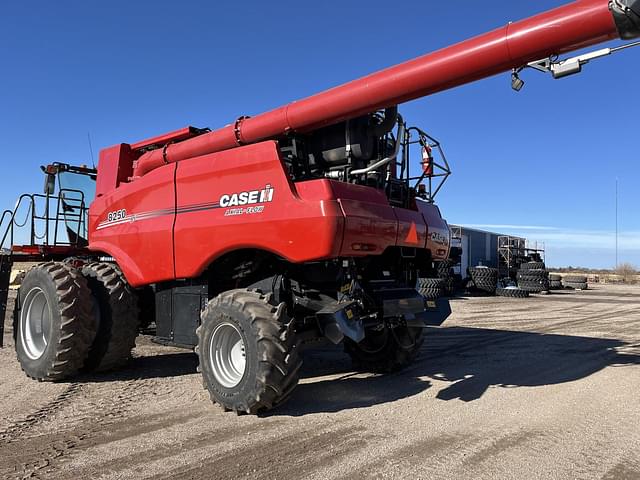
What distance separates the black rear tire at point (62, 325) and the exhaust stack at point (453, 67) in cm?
241

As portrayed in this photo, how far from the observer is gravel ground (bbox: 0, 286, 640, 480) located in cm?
391

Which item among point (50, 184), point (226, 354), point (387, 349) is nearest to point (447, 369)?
point (387, 349)

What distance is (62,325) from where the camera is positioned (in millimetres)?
6391

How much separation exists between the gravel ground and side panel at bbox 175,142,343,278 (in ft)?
5.23

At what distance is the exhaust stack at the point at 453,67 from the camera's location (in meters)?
3.88

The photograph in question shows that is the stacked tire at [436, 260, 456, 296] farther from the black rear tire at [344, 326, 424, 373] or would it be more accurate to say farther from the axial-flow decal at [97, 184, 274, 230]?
the axial-flow decal at [97, 184, 274, 230]

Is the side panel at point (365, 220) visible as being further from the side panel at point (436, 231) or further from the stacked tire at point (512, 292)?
the stacked tire at point (512, 292)

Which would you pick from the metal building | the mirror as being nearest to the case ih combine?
the mirror

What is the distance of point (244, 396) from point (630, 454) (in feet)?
10.7

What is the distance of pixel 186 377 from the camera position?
6840mm

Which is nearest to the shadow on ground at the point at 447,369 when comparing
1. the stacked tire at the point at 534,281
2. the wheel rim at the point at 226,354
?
the wheel rim at the point at 226,354

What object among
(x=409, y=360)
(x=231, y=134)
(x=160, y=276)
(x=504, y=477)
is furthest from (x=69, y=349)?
(x=504, y=477)

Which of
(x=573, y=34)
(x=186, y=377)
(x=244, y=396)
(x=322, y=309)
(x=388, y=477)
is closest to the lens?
(x=388, y=477)

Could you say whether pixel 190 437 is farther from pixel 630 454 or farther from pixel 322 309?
pixel 630 454
